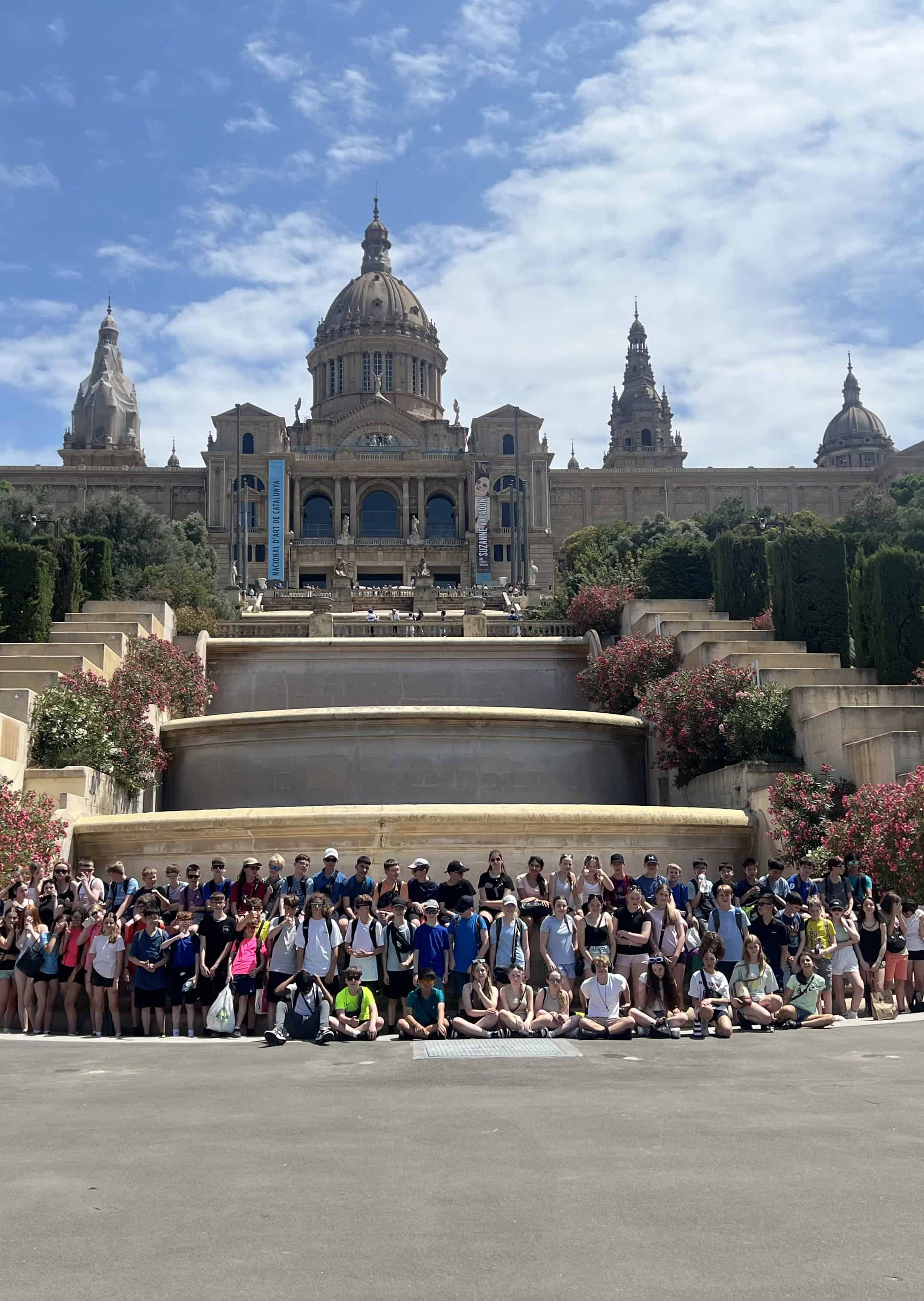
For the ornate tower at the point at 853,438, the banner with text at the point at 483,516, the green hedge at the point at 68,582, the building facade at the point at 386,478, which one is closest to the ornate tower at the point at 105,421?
the building facade at the point at 386,478

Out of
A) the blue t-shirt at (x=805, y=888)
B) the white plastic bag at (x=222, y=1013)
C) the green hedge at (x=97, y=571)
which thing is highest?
the green hedge at (x=97, y=571)

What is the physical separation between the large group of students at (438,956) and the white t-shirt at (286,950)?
0.02 meters

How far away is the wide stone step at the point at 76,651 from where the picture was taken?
20609 millimetres

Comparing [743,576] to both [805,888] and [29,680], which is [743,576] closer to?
[29,680]

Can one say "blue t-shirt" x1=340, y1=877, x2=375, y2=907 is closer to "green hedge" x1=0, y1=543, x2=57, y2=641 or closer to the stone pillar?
"green hedge" x1=0, y1=543, x2=57, y2=641

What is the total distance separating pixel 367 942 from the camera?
32.9 ft

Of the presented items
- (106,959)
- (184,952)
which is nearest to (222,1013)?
(184,952)

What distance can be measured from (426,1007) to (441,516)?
8928 cm

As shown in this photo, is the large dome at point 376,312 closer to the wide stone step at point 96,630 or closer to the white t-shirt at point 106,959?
the wide stone step at point 96,630

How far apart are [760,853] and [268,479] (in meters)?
80.1

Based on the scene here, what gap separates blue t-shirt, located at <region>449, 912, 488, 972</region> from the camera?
1015 centimetres

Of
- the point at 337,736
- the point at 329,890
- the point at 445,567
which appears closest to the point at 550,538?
the point at 445,567

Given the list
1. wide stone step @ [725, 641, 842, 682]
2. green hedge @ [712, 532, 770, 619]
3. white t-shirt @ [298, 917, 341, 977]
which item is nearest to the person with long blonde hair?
white t-shirt @ [298, 917, 341, 977]

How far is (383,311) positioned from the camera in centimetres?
→ 11762
